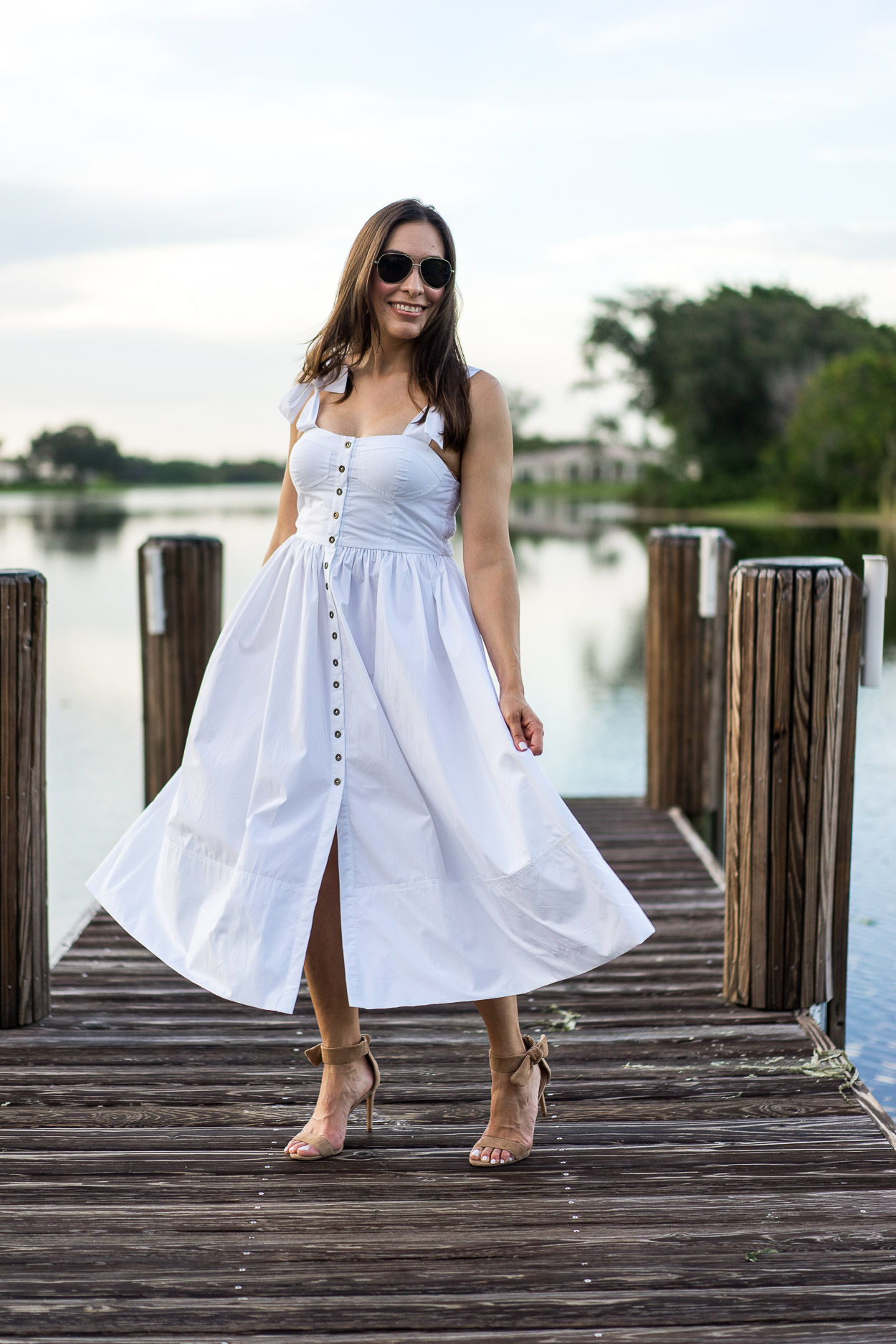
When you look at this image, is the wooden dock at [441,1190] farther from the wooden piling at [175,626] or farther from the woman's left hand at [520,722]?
the wooden piling at [175,626]

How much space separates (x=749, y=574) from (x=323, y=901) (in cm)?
137

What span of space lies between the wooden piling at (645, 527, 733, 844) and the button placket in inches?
118

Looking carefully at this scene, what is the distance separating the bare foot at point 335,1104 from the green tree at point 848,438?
36.2 metres

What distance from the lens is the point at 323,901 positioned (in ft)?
7.78

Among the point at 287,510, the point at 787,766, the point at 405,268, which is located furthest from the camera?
the point at 787,766

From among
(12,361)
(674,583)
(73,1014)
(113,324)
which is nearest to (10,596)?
(73,1014)

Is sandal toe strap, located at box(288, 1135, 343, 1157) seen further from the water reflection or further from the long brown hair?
the water reflection

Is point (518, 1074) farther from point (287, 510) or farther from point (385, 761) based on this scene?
point (287, 510)

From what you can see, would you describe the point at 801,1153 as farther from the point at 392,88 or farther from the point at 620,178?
the point at 620,178

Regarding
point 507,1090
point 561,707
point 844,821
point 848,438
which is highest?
point 848,438

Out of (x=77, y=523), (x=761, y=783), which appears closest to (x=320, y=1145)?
(x=761, y=783)

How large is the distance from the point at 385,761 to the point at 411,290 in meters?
0.88

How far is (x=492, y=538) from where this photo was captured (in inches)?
95.5

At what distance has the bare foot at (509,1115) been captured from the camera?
2.40 metres
